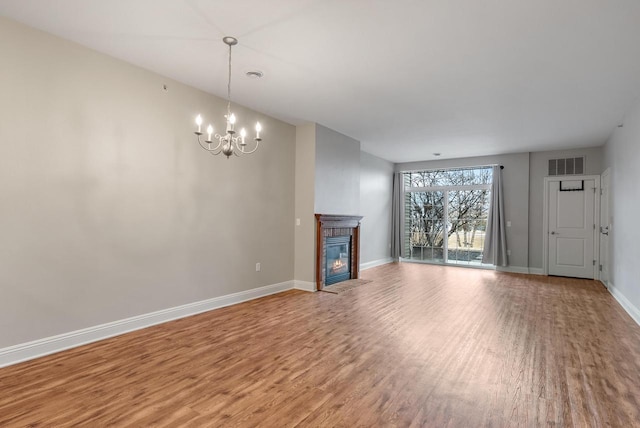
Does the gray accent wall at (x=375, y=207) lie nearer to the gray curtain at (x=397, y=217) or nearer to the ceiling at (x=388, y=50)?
the gray curtain at (x=397, y=217)

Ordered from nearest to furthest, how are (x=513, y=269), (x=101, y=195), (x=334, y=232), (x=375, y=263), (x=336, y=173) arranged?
(x=101, y=195), (x=334, y=232), (x=336, y=173), (x=513, y=269), (x=375, y=263)

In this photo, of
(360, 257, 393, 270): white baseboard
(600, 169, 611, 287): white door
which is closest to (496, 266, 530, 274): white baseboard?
(600, 169, 611, 287): white door

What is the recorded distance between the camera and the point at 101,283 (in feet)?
10.8

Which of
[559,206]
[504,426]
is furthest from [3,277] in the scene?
[559,206]

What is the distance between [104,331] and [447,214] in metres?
7.70

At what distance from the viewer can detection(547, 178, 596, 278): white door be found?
23.1 feet

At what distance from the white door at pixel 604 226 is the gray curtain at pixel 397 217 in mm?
4153

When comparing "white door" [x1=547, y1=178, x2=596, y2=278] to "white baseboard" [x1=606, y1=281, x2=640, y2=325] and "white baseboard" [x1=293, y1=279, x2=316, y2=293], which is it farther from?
"white baseboard" [x1=293, y1=279, x2=316, y2=293]

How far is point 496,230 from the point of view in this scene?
7891 millimetres

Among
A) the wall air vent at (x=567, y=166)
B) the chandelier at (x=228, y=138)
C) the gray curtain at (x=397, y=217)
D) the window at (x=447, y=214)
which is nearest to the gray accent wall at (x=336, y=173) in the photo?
the chandelier at (x=228, y=138)

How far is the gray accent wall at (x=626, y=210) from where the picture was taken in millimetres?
4289

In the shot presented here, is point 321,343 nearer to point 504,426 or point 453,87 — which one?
point 504,426

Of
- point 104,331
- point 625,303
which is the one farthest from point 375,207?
point 104,331

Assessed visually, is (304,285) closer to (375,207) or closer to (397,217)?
(375,207)
